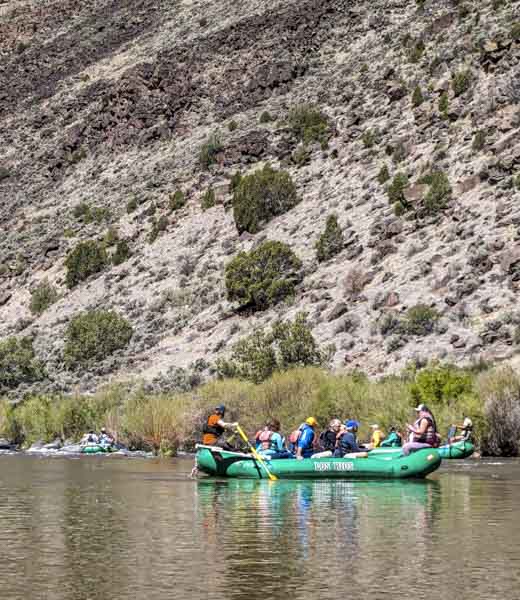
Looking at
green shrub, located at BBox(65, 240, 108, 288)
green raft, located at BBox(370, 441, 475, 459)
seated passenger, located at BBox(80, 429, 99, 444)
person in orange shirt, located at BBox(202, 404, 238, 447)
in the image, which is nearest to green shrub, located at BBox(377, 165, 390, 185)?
green shrub, located at BBox(65, 240, 108, 288)

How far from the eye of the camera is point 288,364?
56.8m

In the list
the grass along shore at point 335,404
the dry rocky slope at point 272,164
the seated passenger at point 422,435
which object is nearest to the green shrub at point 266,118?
the dry rocky slope at point 272,164

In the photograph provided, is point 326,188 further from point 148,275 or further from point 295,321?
point 295,321

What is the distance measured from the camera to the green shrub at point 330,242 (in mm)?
69812

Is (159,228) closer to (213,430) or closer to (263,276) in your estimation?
(263,276)

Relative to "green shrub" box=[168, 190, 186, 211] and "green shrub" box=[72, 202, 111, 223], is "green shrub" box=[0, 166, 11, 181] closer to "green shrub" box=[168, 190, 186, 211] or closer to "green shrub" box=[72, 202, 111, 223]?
"green shrub" box=[72, 202, 111, 223]

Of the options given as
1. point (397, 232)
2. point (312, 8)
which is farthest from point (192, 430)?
point (312, 8)

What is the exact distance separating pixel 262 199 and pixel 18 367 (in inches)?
722

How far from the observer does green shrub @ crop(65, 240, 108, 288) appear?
8362 centimetres

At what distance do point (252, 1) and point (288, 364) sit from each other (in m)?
60.3

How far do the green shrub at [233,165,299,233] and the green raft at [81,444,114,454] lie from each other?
97.2 feet

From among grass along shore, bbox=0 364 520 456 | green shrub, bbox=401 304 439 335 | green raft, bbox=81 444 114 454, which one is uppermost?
green shrub, bbox=401 304 439 335

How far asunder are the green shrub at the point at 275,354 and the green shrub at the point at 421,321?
432cm

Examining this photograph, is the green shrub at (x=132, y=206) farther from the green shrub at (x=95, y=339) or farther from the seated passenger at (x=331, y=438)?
the seated passenger at (x=331, y=438)
